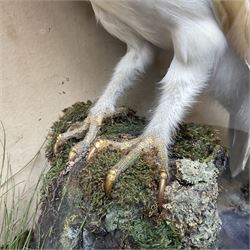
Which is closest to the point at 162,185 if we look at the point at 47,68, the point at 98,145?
the point at 98,145

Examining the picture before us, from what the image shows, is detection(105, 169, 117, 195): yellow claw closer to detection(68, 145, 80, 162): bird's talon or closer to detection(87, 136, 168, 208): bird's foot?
detection(87, 136, 168, 208): bird's foot

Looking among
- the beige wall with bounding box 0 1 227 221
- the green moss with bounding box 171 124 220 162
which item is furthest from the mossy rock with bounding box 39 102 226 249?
the beige wall with bounding box 0 1 227 221

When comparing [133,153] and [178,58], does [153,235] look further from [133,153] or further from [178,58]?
[178,58]

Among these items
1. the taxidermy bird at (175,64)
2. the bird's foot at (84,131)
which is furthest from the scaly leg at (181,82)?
the bird's foot at (84,131)

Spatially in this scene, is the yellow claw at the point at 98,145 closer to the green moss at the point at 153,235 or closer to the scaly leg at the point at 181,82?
the scaly leg at the point at 181,82

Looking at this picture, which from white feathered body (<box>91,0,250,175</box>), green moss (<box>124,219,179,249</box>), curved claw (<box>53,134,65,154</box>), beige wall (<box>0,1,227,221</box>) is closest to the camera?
green moss (<box>124,219,179,249</box>)

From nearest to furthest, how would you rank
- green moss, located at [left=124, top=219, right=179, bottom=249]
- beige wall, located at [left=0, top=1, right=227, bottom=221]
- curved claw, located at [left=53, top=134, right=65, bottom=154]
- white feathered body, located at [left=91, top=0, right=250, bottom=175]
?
green moss, located at [left=124, top=219, right=179, bottom=249], white feathered body, located at [left=91, top=0, right=250, bottom=175], curved claw, located at [left=53, top=134, right=65, bottom=154], beige wall, located at [left=0, top=1, right=227, bottom=221]
